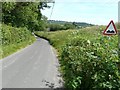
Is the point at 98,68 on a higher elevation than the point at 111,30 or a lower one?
lower

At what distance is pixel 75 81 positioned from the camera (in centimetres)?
1039

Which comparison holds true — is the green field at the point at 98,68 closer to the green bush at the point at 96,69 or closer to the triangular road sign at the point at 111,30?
the green bush at the point at 96,69

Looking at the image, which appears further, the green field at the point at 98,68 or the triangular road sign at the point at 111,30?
the triangular road sign at the point at 111,30

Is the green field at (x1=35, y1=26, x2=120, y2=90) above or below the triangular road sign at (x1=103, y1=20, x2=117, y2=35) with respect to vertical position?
below

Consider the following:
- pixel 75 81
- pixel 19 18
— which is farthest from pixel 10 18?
pixel 75 81

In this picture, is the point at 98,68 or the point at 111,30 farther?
the point at 111,30

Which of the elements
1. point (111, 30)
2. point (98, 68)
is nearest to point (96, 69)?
point (98, 68)

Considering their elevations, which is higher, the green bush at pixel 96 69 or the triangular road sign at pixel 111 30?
the triangular road sign at pixel 111 30

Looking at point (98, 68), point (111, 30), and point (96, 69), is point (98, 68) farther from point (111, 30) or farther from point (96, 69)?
point (111, 30)

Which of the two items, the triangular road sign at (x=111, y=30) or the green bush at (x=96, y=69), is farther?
the triangular road sign at (x=111, y=30)

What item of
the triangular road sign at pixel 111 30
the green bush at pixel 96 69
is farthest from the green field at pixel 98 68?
the triangular road sign at pixel 111 30

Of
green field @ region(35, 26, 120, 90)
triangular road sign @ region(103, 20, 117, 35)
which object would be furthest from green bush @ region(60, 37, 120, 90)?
triangular road sign @ region(103, 20, 117, 35)

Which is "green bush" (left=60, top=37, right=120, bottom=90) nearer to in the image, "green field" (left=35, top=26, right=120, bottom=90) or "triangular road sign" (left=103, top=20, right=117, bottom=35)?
"green field" (left=35, top=26, right=120, bottom=90)

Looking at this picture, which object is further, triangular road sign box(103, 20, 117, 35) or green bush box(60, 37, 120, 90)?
triangular road sign box(103, 20, 117, 35)
